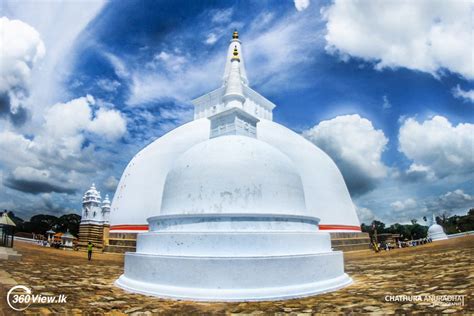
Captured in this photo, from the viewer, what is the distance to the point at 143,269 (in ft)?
23.4

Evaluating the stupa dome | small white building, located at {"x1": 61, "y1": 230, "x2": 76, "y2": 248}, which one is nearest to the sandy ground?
the stupa dome

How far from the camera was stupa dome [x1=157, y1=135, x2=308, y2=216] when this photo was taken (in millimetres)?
7719

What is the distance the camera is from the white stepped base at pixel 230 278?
611 cm

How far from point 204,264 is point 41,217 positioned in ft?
203

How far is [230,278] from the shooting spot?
618 cm

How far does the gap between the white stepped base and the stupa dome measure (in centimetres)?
146

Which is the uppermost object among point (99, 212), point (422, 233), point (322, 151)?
point (322, 151)

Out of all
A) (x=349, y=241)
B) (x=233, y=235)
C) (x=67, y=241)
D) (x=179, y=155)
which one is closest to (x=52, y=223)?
(x=67, y=241)

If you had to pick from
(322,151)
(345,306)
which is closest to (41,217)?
(322,151)

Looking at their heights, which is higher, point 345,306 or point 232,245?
point 232,245

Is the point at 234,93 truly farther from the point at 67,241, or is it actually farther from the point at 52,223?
the point at 52,223

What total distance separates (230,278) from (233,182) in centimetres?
247

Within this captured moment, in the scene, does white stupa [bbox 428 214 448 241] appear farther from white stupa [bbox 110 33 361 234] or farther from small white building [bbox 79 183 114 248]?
small white building [bbox 79 183 114 248]

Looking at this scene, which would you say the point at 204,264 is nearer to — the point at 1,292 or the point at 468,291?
the point at 1,292
